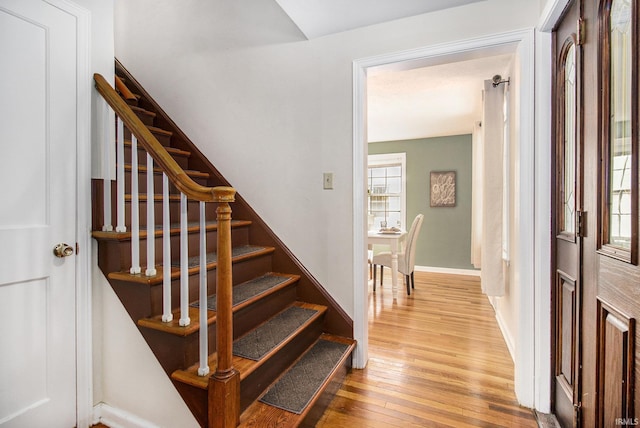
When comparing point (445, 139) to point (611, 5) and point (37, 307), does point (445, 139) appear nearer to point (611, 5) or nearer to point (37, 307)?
point (611, 5)

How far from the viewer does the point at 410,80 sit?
3.18 metres

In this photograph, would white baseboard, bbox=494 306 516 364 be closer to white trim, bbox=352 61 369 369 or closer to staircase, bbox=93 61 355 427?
white trim, bbox=352 61 369 369

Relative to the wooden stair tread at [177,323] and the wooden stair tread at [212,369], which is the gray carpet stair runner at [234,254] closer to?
the wooden stair tread at [177,323]

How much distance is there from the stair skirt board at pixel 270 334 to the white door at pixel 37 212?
85cm

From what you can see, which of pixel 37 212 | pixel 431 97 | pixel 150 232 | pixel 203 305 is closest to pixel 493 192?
pixel 431 97

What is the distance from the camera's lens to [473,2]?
183 cm

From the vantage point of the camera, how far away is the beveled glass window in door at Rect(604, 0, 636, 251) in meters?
1.01

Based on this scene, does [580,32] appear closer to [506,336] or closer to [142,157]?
[506,336]

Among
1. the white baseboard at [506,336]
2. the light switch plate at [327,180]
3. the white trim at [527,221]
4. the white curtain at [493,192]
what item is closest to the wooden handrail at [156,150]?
the light switch plate at [327,180]

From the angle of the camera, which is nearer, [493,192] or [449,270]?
[493,192]

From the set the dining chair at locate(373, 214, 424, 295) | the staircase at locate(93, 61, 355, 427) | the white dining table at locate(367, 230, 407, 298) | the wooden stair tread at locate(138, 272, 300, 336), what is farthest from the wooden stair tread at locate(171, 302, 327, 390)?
the dining chair at locate(373, 214, 424, 295)

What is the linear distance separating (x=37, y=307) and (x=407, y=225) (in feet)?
17.3

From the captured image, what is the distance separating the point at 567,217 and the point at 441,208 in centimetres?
408

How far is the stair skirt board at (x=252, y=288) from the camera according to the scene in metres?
1.76
